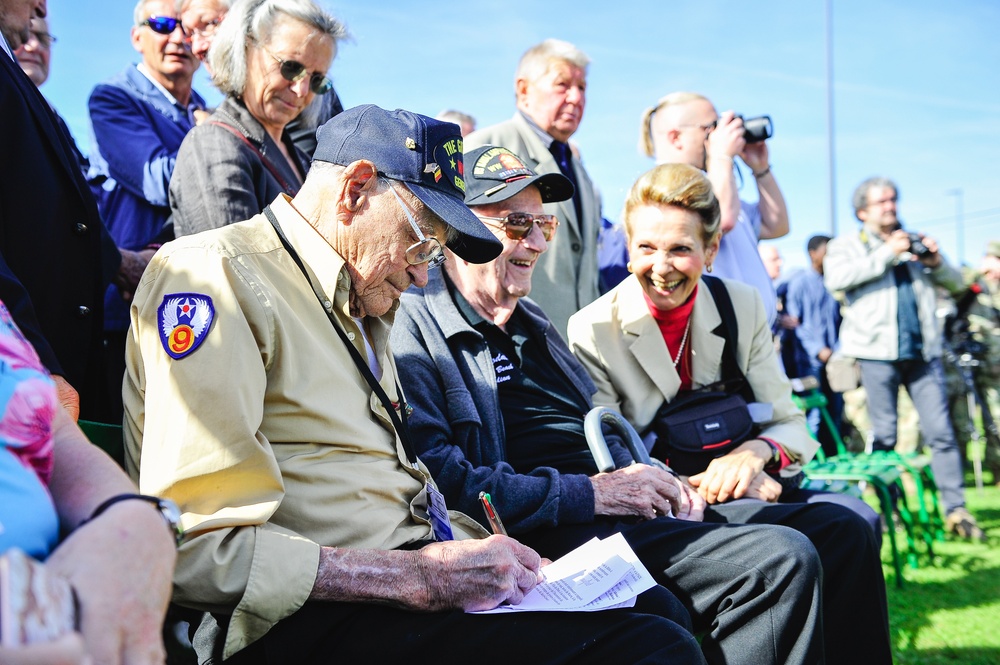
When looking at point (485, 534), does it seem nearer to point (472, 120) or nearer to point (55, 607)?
point (55, 607)

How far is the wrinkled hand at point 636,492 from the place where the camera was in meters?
2.67

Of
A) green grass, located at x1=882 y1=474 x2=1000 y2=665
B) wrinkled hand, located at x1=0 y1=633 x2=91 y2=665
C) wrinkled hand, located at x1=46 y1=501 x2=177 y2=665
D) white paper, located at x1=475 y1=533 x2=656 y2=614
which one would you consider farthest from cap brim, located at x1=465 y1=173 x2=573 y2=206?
green grass, located at x1=882 y1=474 x2=1000 y2=665

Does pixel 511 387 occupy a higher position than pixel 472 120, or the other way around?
pixel 472 120

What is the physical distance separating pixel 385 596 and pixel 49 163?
145 centimetres

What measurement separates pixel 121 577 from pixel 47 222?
Result: 147cm

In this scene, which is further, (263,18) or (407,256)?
(263,18)

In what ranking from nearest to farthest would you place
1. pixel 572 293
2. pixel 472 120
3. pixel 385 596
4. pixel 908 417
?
1. pixel 385 596
2. pixel 572 293
3. pixel 472 120
4. pixel 908 417

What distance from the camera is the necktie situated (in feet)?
14.9

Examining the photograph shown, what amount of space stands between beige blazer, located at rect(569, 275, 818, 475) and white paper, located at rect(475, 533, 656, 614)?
Result: 1.17m

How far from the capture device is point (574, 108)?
4.62m

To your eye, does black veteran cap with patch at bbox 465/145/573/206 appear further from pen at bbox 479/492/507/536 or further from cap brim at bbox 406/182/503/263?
pen at bbox 479/492/507/536

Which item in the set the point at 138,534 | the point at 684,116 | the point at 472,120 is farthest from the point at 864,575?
the point at 472,120

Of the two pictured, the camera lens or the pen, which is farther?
the camera lens

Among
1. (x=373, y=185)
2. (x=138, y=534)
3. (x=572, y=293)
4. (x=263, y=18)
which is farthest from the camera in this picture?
(x=572, y=293)
